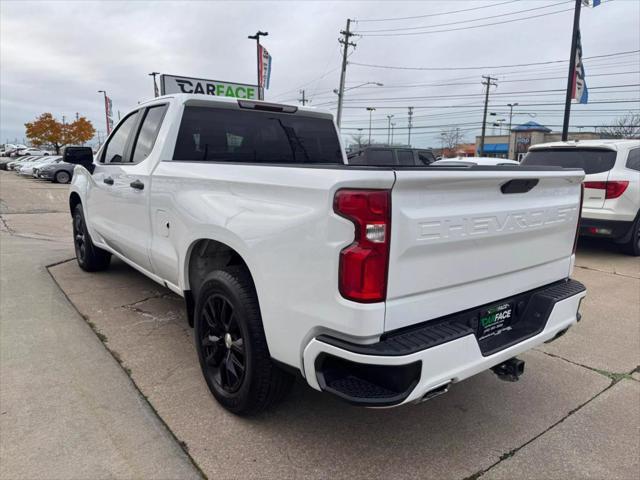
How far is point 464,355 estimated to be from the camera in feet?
7.25

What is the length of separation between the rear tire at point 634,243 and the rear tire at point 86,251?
743 centimetres

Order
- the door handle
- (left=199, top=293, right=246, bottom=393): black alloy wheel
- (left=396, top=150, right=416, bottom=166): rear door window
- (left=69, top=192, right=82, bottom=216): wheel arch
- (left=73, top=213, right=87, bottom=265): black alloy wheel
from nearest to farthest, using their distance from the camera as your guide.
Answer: (left=199, top=293, right=246, bottom=393): black alloy wheel, the door handle, (left=73, top=213, right=87, bottom=265): black alloy wheel, (left=69, top=192, right=82, bottom=216): wheel arch, (left=396, top=150, right=416, bottom=166): rear door window

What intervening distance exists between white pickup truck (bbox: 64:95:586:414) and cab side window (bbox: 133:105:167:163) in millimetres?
267

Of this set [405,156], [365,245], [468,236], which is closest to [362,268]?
[365,245]

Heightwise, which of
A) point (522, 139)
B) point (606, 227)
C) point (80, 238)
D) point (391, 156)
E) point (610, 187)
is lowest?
point (80, 238)

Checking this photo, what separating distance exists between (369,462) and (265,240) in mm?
1268

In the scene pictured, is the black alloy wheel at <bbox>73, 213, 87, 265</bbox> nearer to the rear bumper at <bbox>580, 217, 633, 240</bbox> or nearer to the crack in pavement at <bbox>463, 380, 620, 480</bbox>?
the crack in pavement at <bbox>463, 380, 620, 480</bbox>

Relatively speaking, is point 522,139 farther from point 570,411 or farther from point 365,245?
Result: point 365,245

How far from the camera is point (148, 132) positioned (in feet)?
13.3

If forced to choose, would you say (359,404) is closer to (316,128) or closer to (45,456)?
(45,456)

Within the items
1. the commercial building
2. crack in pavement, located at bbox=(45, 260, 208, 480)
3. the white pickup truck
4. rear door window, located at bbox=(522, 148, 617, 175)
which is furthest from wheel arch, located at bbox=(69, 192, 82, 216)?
the commercial building

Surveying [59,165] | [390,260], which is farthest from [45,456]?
[59,165]

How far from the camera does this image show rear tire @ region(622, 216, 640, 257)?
7.34m

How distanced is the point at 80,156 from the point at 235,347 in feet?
11.5
